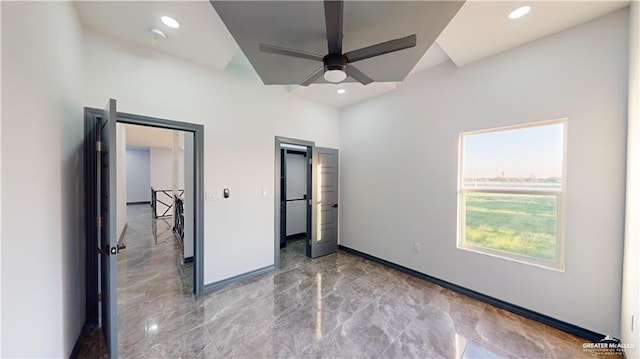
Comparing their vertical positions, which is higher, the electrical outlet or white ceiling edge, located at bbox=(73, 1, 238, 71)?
white ceiling edge, located at bbox=(73, 1, 238, 71)

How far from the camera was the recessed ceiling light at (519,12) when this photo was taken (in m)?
1.92

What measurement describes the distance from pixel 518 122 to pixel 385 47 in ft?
6.41

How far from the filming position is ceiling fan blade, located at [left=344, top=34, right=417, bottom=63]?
5.11ft

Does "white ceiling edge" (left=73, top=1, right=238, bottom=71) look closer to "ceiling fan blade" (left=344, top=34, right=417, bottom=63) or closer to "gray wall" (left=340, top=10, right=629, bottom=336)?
"ceiling fan blade" (left=344, top=34, right=417, bottom=63)

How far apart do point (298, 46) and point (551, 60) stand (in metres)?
2.55

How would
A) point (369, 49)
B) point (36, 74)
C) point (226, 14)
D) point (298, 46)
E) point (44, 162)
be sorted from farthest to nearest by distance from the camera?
1. point (298, 46)
2. point (226, 14)
3. point (369, 49)
4. point (44, 162)
5. point (36, 74)

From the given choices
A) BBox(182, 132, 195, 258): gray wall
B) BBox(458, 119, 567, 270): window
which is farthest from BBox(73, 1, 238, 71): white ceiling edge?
BBox(458, 119, 567, 270): window

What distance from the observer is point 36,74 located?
128cm

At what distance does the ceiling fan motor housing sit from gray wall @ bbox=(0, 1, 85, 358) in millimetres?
1709

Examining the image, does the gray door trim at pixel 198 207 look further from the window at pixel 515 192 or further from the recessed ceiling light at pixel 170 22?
the window at pixel 515 192

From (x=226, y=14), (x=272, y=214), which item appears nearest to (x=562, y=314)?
(x=272, y=214)

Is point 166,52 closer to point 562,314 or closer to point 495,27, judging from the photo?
point 495,27

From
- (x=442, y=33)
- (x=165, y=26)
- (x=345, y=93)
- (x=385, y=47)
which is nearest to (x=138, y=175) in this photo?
(x=165, y=26)

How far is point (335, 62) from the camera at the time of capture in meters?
1.81
